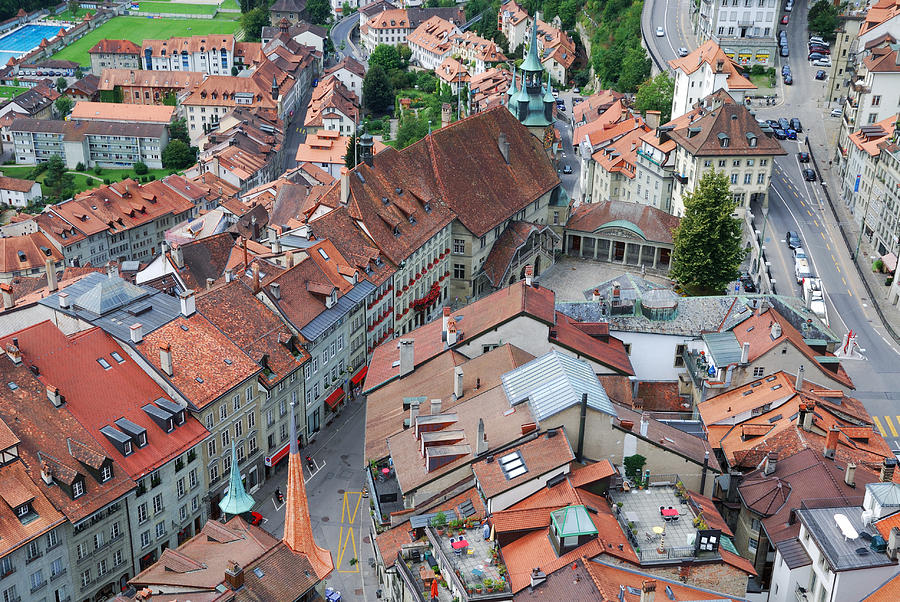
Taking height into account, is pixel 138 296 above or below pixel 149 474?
above

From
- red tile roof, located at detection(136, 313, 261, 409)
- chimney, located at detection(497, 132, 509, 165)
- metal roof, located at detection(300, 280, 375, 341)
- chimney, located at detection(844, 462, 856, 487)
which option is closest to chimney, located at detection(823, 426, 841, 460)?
chimney, located at detection(844, 462, 856, 487)

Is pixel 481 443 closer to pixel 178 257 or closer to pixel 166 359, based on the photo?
pixel 166 359

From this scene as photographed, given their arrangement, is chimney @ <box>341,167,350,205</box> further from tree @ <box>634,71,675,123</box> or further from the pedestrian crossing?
tree @ <box>634,71,675,123</box>

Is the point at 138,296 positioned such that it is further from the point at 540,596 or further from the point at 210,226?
the point at 210,226

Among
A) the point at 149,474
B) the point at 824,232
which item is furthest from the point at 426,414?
the point at 824,232

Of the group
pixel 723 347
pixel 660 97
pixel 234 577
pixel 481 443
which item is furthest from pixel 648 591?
pixel 660 97
